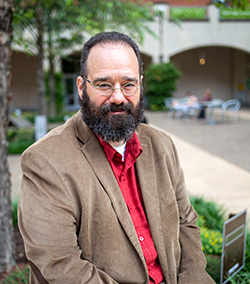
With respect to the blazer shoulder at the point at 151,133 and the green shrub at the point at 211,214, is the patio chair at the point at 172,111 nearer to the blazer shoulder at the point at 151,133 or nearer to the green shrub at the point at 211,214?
the green shrub at the point at 211,214

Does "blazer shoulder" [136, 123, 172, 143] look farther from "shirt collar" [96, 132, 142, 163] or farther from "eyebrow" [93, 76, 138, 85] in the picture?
"eyebrow" [93, 76, 138, 85]

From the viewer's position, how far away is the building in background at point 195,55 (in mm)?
21172

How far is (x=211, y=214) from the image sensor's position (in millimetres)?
4008

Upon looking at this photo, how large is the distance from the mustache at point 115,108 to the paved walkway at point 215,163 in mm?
2836

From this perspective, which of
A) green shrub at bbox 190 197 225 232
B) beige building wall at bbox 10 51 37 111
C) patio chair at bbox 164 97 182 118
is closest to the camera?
green shrub at bbox 190 197 225 232

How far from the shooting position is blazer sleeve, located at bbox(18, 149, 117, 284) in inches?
58.2

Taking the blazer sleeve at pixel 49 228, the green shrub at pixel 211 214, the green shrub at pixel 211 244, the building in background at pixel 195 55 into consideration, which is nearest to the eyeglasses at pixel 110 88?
the blazer sleeve at pixel 49 228

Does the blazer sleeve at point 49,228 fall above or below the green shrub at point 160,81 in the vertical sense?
below

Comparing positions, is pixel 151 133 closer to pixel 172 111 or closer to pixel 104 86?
pixel 104 86

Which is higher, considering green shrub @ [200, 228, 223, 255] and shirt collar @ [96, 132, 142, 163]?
shirt collar @ [96, 132, 142, 163]

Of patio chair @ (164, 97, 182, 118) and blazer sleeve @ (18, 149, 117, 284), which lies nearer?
blazer sleeve @ (18, 149, 117, 284)

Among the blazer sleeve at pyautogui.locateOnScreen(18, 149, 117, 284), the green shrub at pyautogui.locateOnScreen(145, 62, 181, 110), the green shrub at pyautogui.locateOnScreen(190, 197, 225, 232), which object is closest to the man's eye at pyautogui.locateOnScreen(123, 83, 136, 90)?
the blazer sleeve at pyautogui.locateOnScreen(18, 149, 117, 284)

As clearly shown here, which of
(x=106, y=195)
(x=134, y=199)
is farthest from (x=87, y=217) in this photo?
(x=134, y=199)

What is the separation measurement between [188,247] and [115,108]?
974 mm
